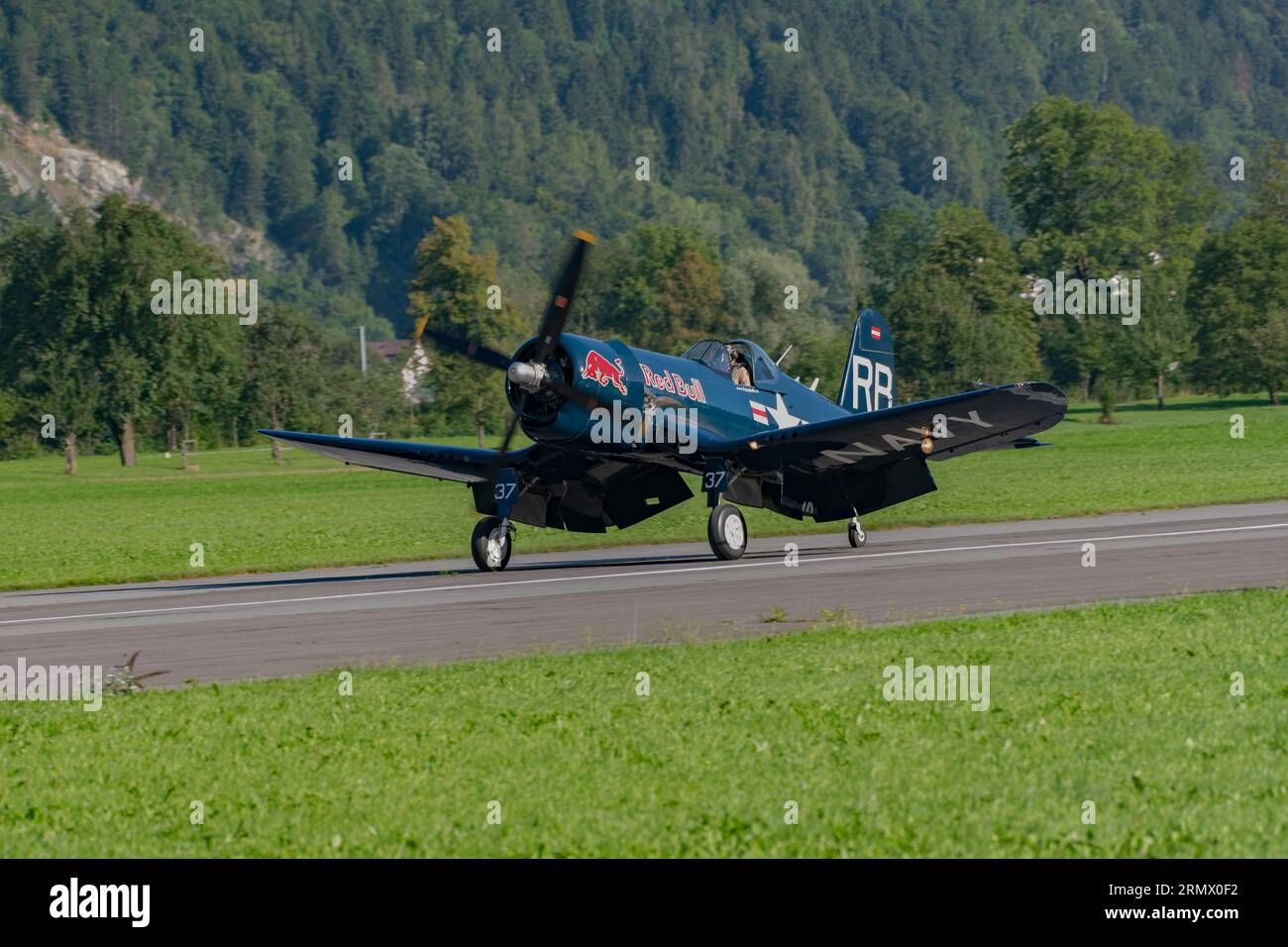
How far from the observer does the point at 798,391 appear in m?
27.6

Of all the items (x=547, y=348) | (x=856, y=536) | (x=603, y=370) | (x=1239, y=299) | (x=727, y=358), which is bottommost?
(x=856, y=536)

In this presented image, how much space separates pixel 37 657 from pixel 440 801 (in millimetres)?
8413

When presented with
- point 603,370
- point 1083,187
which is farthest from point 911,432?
point 1083,187

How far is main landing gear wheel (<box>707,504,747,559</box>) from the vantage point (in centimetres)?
2486

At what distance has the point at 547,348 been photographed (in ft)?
75.3

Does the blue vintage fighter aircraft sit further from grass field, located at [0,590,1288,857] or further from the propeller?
grass field, located at [0,590,1288,857]

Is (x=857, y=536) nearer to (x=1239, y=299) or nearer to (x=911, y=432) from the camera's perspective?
(x=911, y=432)

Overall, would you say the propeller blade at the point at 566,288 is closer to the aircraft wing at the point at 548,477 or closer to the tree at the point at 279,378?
the aircraft wing at the point at 548,477

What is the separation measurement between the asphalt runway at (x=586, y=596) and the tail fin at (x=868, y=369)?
3.47 meters

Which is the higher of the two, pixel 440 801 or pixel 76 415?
pixel 76 415

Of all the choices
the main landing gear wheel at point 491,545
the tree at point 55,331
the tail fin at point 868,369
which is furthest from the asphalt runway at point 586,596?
the tree at point 55,331

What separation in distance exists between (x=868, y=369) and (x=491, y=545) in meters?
9.47
